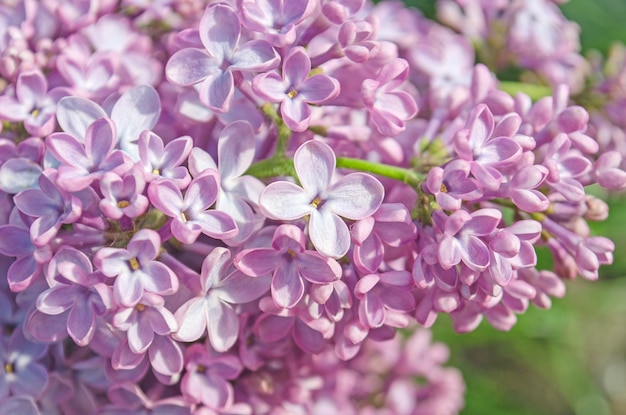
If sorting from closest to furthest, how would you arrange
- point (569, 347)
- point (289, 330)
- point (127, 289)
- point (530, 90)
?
point (127, 289) → point (289, 330) → point (530, 90) → point (569, 347)

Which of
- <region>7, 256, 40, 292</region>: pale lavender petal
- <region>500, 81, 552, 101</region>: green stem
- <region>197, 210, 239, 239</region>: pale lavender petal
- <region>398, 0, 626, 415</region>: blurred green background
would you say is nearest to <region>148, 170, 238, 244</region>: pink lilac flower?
<region>197, 210, 239, 239</region>: pale lavender petal

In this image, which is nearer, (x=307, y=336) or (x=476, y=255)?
(x=476, y=255)

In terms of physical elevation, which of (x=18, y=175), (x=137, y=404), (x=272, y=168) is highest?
(x=272, y=168)

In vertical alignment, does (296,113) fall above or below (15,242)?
above

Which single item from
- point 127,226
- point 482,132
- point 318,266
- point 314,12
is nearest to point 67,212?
point 127,226

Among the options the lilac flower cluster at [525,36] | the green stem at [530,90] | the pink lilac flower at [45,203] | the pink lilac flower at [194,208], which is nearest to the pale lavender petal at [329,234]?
the pink lilac flower at [194,208]

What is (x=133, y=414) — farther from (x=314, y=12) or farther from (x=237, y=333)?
(x=314, y=12)

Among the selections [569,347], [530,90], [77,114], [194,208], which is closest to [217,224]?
[194,208]

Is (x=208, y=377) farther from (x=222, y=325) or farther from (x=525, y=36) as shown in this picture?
(x=525, y=36)

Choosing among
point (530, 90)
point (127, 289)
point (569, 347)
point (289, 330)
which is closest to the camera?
point (127, 289)
